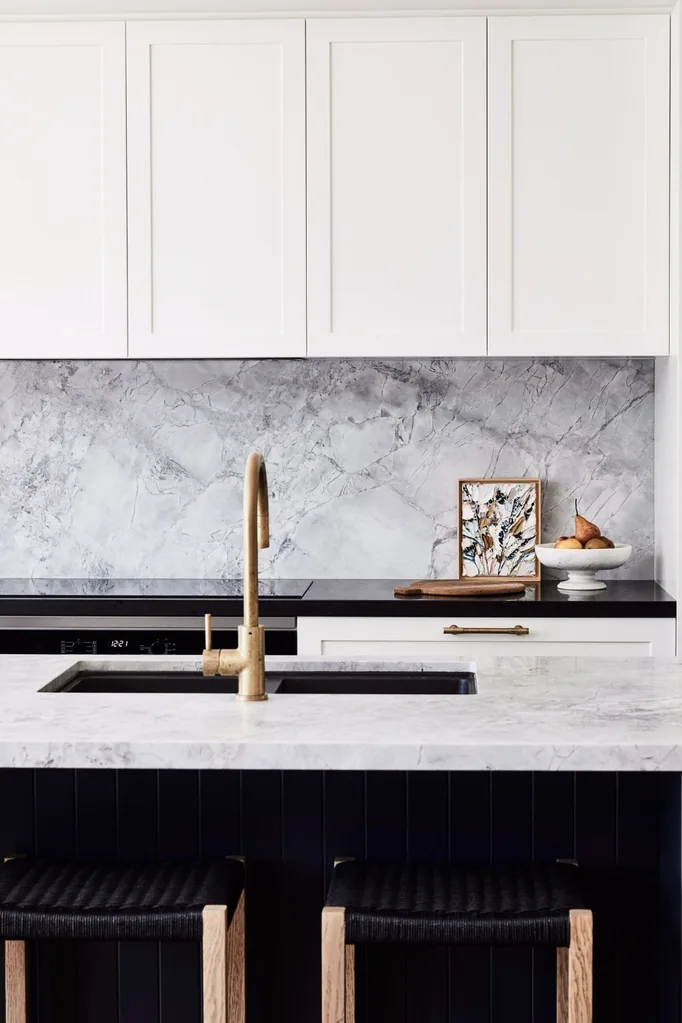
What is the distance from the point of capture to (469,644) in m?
2.96

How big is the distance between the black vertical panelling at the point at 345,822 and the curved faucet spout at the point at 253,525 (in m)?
0.32

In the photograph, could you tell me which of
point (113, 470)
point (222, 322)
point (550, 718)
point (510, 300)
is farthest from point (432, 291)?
point (550, 718)

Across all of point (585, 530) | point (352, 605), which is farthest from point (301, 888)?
point (585, 530)

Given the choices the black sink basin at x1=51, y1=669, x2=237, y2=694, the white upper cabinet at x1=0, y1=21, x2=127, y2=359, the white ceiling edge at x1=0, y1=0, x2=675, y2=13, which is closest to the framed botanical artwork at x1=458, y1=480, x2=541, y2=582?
the white upper cabinet at x1=0, y1=21, x2=127, y2=359

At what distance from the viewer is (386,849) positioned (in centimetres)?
175

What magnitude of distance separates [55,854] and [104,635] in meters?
1.26

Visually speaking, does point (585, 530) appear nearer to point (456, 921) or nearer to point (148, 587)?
point (148, 587)

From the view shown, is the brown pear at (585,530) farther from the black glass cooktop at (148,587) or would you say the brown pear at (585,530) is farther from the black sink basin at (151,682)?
the black sink basin at (151,682)

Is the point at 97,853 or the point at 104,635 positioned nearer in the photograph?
the point at 97,853

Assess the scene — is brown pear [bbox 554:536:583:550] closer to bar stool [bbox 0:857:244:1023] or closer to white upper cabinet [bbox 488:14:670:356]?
white upper cabinet [bbox 488:14:670:356]

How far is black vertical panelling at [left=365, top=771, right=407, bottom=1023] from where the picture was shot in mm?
1743

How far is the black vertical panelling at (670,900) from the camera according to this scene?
1.63 meters

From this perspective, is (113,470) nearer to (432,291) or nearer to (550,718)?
(432,291)

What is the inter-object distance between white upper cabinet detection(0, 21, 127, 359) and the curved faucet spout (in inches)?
65.8
